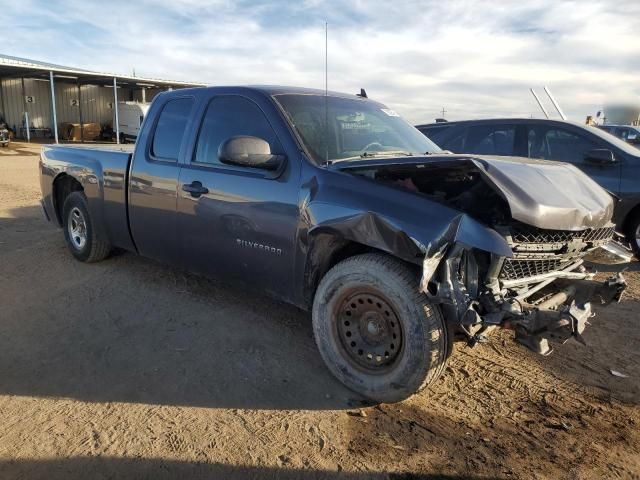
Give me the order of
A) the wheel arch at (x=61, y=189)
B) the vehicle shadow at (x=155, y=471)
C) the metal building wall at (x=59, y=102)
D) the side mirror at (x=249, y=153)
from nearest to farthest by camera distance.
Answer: the vehicle shadow at (x=155, y=471) < the side mirror at (x=249, y=153) < the wheel arch at (x=61, y=189) < the metal building wall at (x=59, y=102)

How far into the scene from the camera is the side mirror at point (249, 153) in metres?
3.39

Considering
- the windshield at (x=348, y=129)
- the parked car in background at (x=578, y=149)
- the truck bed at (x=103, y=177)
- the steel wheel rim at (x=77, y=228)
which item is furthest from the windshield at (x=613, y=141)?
the steel wheel rim at (x=77, y=228)

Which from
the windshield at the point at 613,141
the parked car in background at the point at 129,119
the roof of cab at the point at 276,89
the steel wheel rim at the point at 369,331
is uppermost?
the parked car in background at the point at 129,119

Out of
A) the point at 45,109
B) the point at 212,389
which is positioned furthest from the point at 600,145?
the point at 45,109

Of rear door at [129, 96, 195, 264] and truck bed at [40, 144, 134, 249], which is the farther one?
truck bed at [40, 144, 134, 249]

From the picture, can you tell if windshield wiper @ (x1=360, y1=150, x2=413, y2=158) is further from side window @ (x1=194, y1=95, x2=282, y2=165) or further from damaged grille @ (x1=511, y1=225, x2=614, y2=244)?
damaged grille @ (x1=511, y1=225, x2=614, y2=244)

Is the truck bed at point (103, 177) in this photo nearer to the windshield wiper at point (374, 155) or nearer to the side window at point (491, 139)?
the windshield wiper at point (374, 155)

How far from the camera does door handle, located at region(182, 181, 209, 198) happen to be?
3.98 m

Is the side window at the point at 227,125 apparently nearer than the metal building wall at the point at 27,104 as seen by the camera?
Yes

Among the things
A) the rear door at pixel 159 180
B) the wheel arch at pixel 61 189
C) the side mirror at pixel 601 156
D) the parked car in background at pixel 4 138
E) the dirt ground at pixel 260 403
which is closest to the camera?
the dirt ground at pixel 260 403

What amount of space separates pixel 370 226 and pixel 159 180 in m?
2.26

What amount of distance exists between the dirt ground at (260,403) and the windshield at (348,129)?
1.50m

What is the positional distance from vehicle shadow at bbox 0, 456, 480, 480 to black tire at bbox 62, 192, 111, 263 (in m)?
3.15

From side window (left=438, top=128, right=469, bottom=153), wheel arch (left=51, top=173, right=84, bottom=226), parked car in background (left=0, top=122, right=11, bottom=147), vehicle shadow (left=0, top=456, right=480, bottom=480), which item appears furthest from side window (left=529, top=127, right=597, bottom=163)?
parked car in background (left=0, top=122, right=11, bottom=147)
